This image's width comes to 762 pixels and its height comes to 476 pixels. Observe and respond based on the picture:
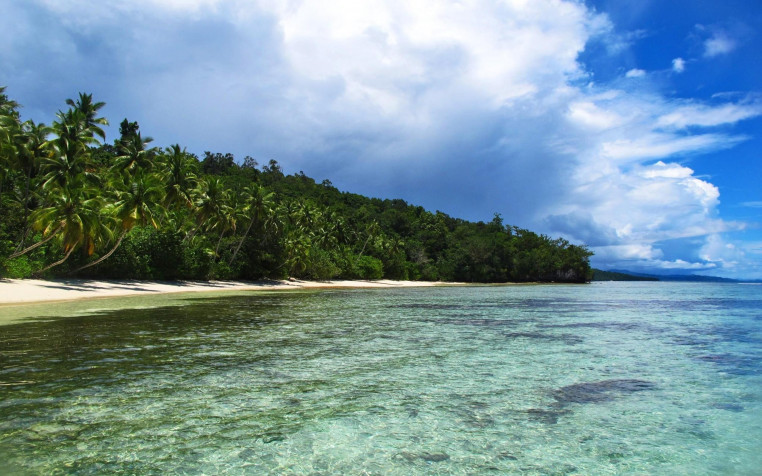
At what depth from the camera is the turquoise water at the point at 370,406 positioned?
5137 millimetres

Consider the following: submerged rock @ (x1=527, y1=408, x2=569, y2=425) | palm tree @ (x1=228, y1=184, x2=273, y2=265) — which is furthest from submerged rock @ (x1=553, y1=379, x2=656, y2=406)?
palm tree @ (x1=228, y1=184, x2=273, y2=265)

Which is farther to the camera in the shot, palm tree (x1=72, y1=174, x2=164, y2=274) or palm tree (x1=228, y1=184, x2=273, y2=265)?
palm tree (x1=228, y1=184, x2=273, y2=265)

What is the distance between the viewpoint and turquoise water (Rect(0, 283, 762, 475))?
5137 millimetres

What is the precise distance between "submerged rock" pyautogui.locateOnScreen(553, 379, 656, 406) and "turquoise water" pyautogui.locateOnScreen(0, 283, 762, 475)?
0.12 ft

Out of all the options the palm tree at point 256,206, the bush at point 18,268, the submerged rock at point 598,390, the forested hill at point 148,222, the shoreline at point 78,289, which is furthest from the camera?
the palm tree at point 256,206

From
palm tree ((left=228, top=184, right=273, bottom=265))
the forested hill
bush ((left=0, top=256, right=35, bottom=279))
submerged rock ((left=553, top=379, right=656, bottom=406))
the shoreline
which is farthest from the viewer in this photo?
palm tree ((left=228, top=184, right=273, bottom=265))

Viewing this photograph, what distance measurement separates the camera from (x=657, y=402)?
25.0ft

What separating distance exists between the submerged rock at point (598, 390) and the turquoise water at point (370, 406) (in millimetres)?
36

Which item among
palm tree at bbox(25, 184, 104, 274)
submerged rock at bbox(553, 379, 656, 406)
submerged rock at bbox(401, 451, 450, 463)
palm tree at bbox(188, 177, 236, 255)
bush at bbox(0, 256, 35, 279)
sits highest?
palm tree at bbox(188, 177, 236, 255)

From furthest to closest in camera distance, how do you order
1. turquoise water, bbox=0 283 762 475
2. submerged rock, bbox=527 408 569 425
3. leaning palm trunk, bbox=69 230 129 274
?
leaning palm trunk, bbox=69 230 129 274
submerged rock, bbox=527 408 569 425
turquoise water, bbox=0 283 762 475

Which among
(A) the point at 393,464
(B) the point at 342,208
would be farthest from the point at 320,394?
(B) the point at 342,208

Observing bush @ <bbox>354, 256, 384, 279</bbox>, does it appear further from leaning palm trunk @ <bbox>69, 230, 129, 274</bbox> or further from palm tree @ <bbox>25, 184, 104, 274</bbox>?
palm tree @ <bbox>25, 184, 104, 274</bbox>

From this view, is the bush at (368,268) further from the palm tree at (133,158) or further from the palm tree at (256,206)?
the palm tree at (133,158)

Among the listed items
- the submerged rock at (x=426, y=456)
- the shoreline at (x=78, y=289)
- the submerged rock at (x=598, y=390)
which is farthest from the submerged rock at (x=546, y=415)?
the shoreline at (x=78, y=289)
